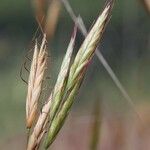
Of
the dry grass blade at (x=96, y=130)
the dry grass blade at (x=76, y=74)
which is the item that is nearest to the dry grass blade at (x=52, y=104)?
the dry grass blade at (x=76, y=74)

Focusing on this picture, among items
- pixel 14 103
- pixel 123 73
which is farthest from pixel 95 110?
pixel 123 73

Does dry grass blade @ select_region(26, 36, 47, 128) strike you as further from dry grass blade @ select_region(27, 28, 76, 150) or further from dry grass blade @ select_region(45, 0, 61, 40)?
dry grass blade @ select_region(45, 0, 61, 40)

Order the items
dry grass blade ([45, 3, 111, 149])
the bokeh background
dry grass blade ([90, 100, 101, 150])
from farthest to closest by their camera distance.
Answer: the bokeh background < dry grass blade ([90, 100, 101, 150]) < dry grass blade ([45, 3, 111, 149])

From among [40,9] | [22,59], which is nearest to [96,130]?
[40,9]

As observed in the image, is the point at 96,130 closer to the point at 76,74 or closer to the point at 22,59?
the point at 76,74

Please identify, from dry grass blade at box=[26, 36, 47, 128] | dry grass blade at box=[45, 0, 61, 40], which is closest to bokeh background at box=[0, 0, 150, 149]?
dry grass blade at box=[45, 0, 61, 40]
